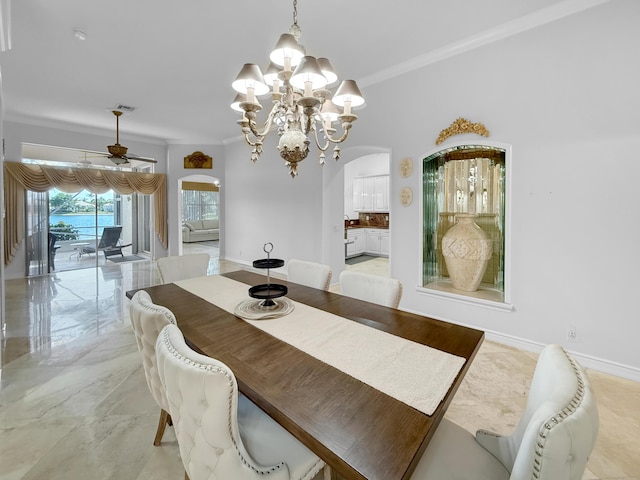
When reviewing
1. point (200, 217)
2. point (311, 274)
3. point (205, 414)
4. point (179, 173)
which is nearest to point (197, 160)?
point (179, 173)

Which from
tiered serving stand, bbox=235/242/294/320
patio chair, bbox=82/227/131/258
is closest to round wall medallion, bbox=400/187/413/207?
tiered serving stand, bbox=235/242/294/320

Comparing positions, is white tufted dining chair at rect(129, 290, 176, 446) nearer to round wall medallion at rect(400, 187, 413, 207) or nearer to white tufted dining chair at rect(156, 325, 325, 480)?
white tufted dining chair at rect(156, 325, 325, 480)

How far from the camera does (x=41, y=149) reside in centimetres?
607

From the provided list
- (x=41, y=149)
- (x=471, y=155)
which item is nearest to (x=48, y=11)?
(x=471, y=155)

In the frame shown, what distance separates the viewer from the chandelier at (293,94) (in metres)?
1.67

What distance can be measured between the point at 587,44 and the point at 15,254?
8.62 metres

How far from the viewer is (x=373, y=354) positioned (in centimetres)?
129

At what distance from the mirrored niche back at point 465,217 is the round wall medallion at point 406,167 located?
0.15 m

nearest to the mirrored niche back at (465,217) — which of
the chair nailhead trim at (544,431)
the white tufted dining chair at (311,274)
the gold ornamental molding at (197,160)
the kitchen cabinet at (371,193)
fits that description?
the white tufted dining chair at (311,274)

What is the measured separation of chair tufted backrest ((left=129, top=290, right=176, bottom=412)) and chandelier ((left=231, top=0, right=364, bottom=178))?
117 cm

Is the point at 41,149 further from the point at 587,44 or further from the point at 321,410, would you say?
the point at 587,44

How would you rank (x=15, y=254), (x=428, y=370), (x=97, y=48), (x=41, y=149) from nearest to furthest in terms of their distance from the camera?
(x=428, y=370), (x=97, y=48), (x=15, y=254), (x=41, y=149)

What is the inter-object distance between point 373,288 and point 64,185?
6808 millimetres

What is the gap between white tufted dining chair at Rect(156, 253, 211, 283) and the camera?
2758mm
